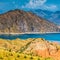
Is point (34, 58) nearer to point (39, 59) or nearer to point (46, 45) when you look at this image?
point (39, 59)

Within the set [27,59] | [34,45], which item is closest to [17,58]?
[27,59]

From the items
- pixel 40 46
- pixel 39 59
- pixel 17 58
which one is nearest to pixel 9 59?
pixel 17 58

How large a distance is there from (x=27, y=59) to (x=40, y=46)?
382 inches

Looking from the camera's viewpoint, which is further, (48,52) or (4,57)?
(48,52)

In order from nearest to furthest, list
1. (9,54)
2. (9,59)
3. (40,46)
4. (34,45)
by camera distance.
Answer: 1. (9,59)
2. (9,54)
3. (34,45)
4. (40,46)

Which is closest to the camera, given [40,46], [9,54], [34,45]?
[9,54]

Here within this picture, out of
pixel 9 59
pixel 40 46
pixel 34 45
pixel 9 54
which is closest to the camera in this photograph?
pixel 9 59

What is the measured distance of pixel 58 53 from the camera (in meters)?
13.3

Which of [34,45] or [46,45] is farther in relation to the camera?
[46,45]

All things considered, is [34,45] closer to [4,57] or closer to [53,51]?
[53,51]

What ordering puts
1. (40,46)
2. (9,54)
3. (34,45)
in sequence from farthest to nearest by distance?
(40,46) → (34,45) → (9,54)

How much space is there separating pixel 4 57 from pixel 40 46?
382 inches

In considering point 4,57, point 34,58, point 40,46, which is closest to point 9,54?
point 4,57

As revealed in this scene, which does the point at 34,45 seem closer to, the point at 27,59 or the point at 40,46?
the point at 40,46
